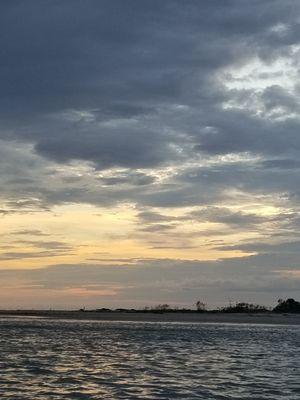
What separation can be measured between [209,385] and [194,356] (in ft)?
50.4

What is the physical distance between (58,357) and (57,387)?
14.4 meters

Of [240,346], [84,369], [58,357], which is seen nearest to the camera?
[84,369]

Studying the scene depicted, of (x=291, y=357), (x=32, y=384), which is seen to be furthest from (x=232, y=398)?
(x=291, y=357)

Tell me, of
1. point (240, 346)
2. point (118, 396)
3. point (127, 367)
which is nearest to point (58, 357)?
point (127, 367)

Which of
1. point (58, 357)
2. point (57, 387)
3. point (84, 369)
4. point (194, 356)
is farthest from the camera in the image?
point (194, 356)

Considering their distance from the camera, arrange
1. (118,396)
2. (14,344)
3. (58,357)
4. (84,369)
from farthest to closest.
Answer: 1. (14,344)
2. (58,357)
3. (84,369)
4. (118,396)

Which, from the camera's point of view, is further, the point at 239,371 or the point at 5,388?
the point at 239,371

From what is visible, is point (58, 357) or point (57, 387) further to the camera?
point (58, 357)

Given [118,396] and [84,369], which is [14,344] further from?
[118,396]

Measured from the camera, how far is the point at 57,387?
1152 inches

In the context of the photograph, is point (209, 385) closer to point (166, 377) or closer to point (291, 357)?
point (166, 377)

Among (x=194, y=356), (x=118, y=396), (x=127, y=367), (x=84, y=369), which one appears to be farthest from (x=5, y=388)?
(x=194, y=356)

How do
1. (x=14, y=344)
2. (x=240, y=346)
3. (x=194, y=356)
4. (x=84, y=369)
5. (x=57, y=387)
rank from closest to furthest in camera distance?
(x=57, y=387) < (x=84, y=369) < (x=194, y=356) < (x=14, y=344) < (x=240, y=346)

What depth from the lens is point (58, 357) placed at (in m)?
43.3
